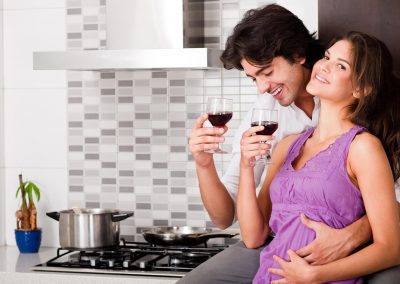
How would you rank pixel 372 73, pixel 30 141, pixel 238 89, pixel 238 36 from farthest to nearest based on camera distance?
1. pixel 30 141
2. pixel 238 89
3. pixel 238 36
4. pixel 372 73

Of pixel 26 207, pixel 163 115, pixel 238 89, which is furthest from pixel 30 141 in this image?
pixel 238 89

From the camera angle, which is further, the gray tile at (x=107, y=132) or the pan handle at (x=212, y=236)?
the gray tile at (x=107, y=132)

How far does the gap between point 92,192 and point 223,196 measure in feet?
3.80

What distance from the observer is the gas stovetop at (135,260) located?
3.31 meters

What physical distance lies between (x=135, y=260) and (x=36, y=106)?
38.4 inches

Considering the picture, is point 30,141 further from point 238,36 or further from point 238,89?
point 238,36

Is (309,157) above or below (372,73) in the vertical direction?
below

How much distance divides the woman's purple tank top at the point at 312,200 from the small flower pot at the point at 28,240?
1452 mm

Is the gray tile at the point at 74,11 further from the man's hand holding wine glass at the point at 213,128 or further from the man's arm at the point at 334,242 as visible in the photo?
the man's arm at the point at 334,242

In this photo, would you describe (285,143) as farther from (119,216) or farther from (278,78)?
(119,216)

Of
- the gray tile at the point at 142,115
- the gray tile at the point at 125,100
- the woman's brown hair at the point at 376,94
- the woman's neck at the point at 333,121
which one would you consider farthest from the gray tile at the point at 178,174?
the woman's brown hair at the point at 376,94

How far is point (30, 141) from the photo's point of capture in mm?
3963

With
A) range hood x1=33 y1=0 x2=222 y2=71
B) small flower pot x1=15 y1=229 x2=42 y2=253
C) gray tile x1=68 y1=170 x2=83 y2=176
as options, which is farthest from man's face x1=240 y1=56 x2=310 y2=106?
small flower pot x1=15 y1=229 x2=42 y2=253

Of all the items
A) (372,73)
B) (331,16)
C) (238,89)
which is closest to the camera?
(372,73)
